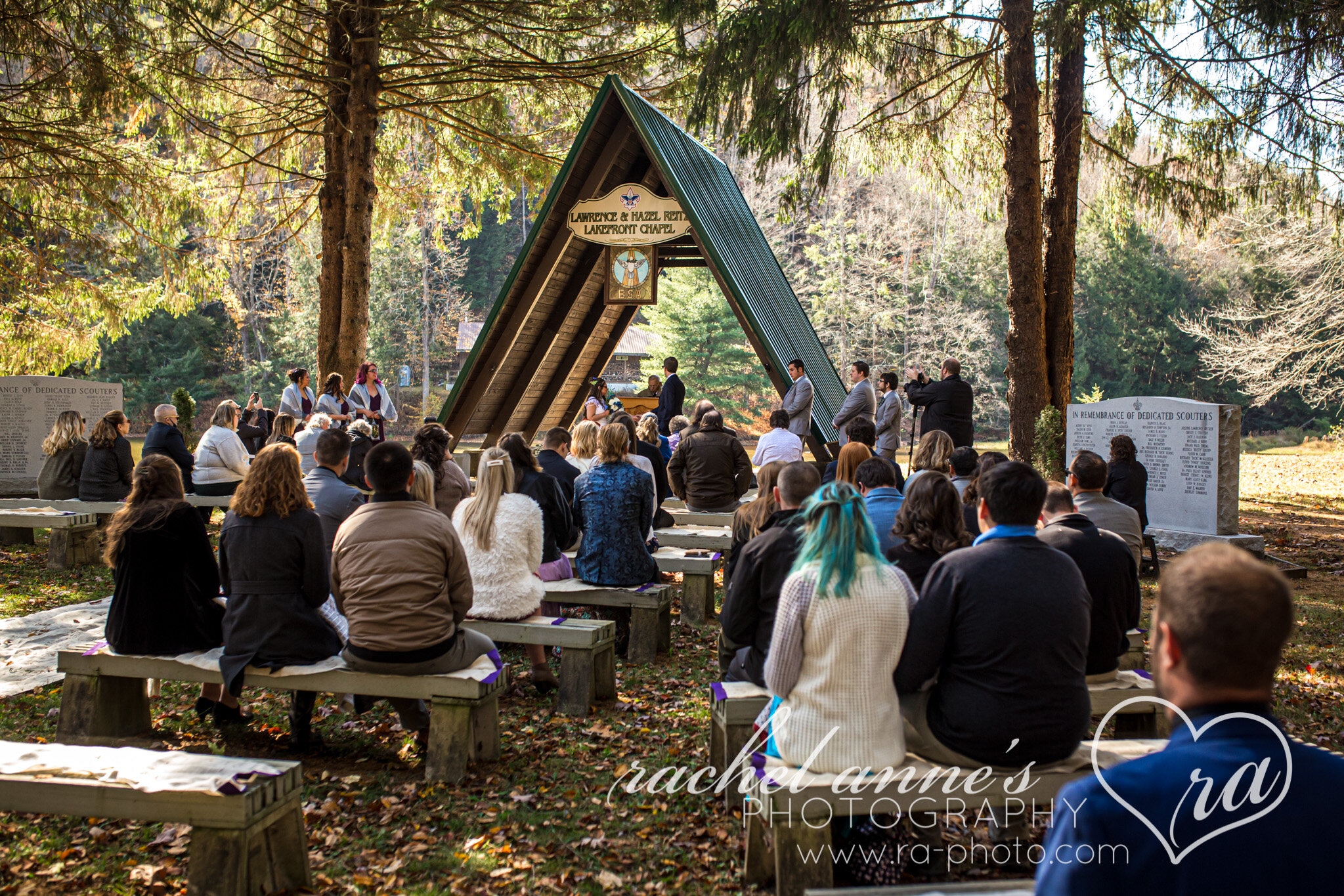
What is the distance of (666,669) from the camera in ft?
19.2

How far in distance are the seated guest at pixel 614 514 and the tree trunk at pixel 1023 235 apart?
595cm

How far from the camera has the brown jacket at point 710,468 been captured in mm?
8227

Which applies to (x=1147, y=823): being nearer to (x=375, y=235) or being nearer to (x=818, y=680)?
(x=818, y=680)

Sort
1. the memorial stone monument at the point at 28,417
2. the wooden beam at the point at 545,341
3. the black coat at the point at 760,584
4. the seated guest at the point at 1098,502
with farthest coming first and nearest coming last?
the wooden beam at the point at 545,341, the memorial stone monument at the point at 28,417, the seated guest at the point at 1098,502, the black coat at the point at 760,584

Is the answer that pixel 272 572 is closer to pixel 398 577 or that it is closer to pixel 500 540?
pixel 398 577

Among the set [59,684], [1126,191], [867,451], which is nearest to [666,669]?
[867,451]

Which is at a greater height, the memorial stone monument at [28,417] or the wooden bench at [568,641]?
the memorial stone monument at [28,417]

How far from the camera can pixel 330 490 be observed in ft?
16.7

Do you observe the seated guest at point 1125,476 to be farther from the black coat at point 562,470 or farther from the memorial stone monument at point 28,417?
the memorial stone monument at point 28,417

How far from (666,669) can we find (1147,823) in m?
4.64

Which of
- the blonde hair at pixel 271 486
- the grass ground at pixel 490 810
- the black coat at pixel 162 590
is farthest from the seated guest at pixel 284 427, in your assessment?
the blonde hair at pixel 271 486

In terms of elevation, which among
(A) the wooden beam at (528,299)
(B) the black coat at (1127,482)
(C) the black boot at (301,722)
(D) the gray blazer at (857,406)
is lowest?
(C) the black boot at (301,722)

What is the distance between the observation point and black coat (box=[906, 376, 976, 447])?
10445 millimetres

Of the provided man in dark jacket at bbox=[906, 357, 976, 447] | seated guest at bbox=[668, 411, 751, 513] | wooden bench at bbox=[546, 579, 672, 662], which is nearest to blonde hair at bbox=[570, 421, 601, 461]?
wooden bench at bbox=[546, 579, 672, 662]
